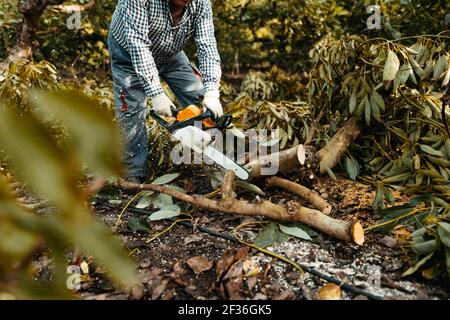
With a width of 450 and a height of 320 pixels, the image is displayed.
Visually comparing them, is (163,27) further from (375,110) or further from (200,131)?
(375,110)

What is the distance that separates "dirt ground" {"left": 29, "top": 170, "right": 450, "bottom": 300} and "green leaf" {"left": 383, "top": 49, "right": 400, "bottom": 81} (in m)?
0.69

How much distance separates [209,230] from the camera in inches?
76.3

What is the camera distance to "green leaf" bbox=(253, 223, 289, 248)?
1797 millimetres

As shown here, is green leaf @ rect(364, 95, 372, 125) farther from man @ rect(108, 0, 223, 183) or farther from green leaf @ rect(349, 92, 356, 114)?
man @ rect(108, 0, 223, 183)

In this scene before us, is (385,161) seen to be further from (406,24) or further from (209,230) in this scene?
(406,24)

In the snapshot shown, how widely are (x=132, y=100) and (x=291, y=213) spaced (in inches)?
45.8

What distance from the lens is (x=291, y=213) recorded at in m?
1.87

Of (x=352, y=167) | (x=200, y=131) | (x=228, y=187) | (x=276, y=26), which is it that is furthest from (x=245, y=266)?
(x=276, y=26)

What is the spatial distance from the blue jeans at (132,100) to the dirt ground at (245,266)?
1.70ft

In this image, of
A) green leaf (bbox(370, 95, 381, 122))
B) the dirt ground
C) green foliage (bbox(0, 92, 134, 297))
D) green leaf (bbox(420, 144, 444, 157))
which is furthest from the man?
green foliage (bbox(0, 92, 134, 297))

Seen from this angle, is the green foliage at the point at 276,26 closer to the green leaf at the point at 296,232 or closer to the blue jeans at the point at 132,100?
the blue jeans at the point at 132,100

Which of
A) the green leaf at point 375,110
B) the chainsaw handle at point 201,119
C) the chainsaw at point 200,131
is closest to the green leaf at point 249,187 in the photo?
the chainsaw at point 200,131

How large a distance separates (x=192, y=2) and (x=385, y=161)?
1.40 metres
